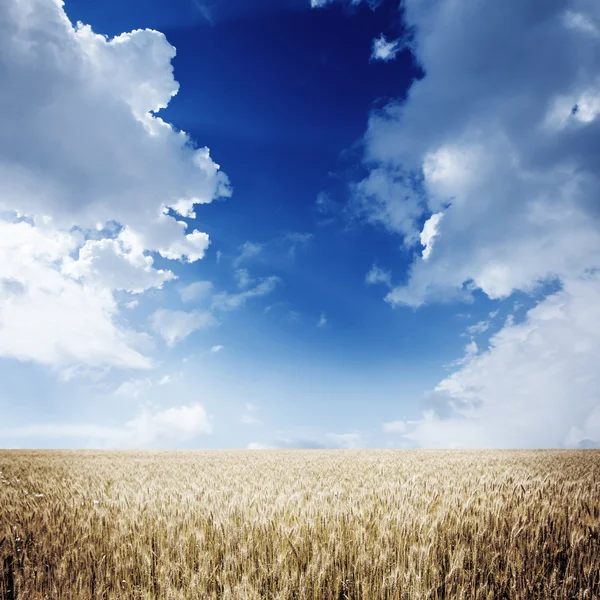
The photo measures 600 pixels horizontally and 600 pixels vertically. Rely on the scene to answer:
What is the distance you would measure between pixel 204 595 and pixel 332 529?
123cm

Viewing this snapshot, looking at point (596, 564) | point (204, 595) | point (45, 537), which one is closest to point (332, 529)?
point (204, 595)

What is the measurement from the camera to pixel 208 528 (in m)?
3.78

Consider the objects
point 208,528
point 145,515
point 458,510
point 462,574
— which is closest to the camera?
point 462,574

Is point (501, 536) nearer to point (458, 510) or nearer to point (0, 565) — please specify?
point (458, 510)

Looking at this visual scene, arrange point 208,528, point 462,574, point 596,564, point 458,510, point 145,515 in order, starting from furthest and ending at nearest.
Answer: point 145,515, point 458,510, point 208,528, point 596,564, point 462,574

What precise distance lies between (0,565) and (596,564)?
4.80 meters

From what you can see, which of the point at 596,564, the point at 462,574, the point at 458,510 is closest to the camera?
the point at 462,574

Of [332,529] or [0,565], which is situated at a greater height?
[332,529]

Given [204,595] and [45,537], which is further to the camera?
[45,537]

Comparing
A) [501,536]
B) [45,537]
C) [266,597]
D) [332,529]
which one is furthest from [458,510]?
[45,537]

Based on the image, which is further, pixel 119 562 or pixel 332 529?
pixel 332 529

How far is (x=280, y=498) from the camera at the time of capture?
4.75 m

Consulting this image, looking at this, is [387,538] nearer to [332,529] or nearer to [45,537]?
[332,529]

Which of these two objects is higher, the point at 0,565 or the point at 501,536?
the point at 501,536
